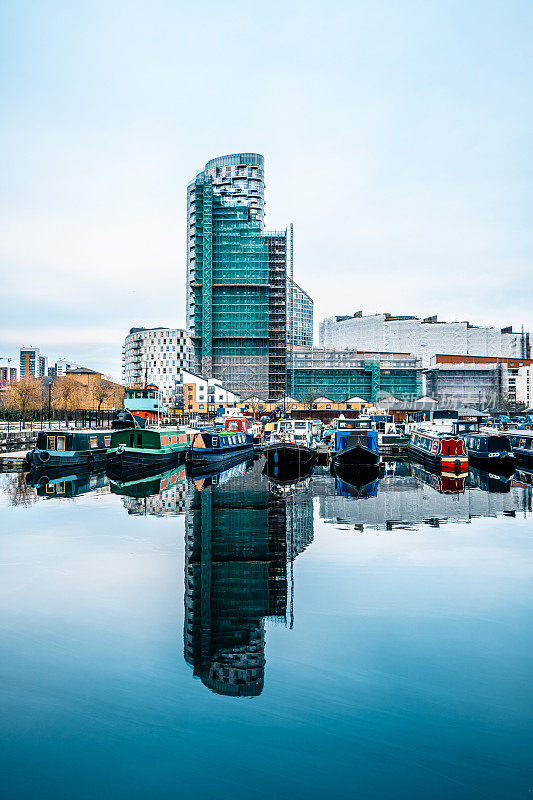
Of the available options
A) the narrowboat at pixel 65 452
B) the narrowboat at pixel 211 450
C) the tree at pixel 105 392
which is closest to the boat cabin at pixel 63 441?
the narrowboat at pixel 65 452

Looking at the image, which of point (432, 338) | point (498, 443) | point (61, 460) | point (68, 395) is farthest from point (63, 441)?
point (432, 338)

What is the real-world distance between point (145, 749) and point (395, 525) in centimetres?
1755

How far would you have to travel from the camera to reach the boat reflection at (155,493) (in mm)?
27438

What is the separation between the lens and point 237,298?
137m

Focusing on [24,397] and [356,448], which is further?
[24,397]

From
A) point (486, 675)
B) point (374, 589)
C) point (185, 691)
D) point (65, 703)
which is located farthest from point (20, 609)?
point (486, 675)

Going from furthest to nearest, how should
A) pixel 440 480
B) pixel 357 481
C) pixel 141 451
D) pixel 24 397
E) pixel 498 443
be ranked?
pixel 24 397 → pixel 498 443 → pixel 141 451 → pixel 440 480 → pixel 357 481

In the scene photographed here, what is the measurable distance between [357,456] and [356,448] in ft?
3.54

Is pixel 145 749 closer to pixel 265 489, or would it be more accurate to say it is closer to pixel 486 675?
pixel 486 675

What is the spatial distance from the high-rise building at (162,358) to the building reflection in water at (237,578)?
10514 centimetres

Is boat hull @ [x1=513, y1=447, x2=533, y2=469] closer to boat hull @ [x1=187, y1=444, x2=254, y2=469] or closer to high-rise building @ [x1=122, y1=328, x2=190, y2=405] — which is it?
boat hull @ [x1=187, y1=444, x2=254, y2=469]

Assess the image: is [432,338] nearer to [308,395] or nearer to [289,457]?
[308,395]

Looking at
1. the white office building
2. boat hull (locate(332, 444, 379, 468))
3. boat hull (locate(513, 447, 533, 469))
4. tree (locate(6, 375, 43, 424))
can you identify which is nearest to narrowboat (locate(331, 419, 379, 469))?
boat hull (locate(332, 444, 379, 468))

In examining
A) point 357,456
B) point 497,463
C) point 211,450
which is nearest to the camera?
point 357,456
